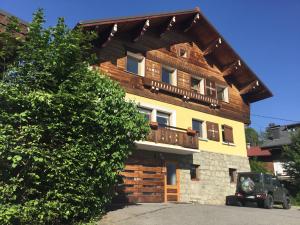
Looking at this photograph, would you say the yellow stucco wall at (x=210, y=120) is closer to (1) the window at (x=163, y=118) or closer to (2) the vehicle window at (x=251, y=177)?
(1) the window at (x=163, y=118)

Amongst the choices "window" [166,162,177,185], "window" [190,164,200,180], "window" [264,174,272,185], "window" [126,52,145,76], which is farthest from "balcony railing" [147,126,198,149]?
"window" [264,174,272,185]

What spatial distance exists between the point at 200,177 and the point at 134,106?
9499 mm

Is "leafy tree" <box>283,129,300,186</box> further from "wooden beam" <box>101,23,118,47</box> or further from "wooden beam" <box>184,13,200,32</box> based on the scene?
"wooden beam" <box>101,23,118,47</box>

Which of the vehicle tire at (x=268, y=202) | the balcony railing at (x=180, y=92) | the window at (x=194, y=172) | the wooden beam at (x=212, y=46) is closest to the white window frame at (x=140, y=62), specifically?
the balcony railing at (x=180, y=92)

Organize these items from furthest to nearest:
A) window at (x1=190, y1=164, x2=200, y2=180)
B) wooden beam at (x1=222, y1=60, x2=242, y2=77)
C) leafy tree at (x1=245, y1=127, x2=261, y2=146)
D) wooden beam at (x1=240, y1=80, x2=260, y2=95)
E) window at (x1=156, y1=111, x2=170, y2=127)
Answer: leafy tree at (x1=245, y1=127, x2=261, y2=146) < wooden beam at (x1=240, y1=80, x2=260, y2=95) < wooden beam at (x1=222, y1=60, x2=242, y2=77) < window at (x1=190, y1=164, x2=200, y2=180) < window at (x1=156, y1=111, x2=170, y2=127)

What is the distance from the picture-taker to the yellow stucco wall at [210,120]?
2044 centimetres

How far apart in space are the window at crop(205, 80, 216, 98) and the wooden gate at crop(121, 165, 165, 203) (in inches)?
291

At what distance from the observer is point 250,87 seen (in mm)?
25953

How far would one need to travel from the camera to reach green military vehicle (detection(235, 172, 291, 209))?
59.4ft

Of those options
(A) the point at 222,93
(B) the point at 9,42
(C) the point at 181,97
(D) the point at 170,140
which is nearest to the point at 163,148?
(D) the point at 170,140

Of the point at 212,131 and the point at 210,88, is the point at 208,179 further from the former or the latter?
the point at 210,88

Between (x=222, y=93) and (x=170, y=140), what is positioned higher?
(x=222, y=93)

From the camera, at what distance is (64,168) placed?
10547 millimetres

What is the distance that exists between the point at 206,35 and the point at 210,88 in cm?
377
